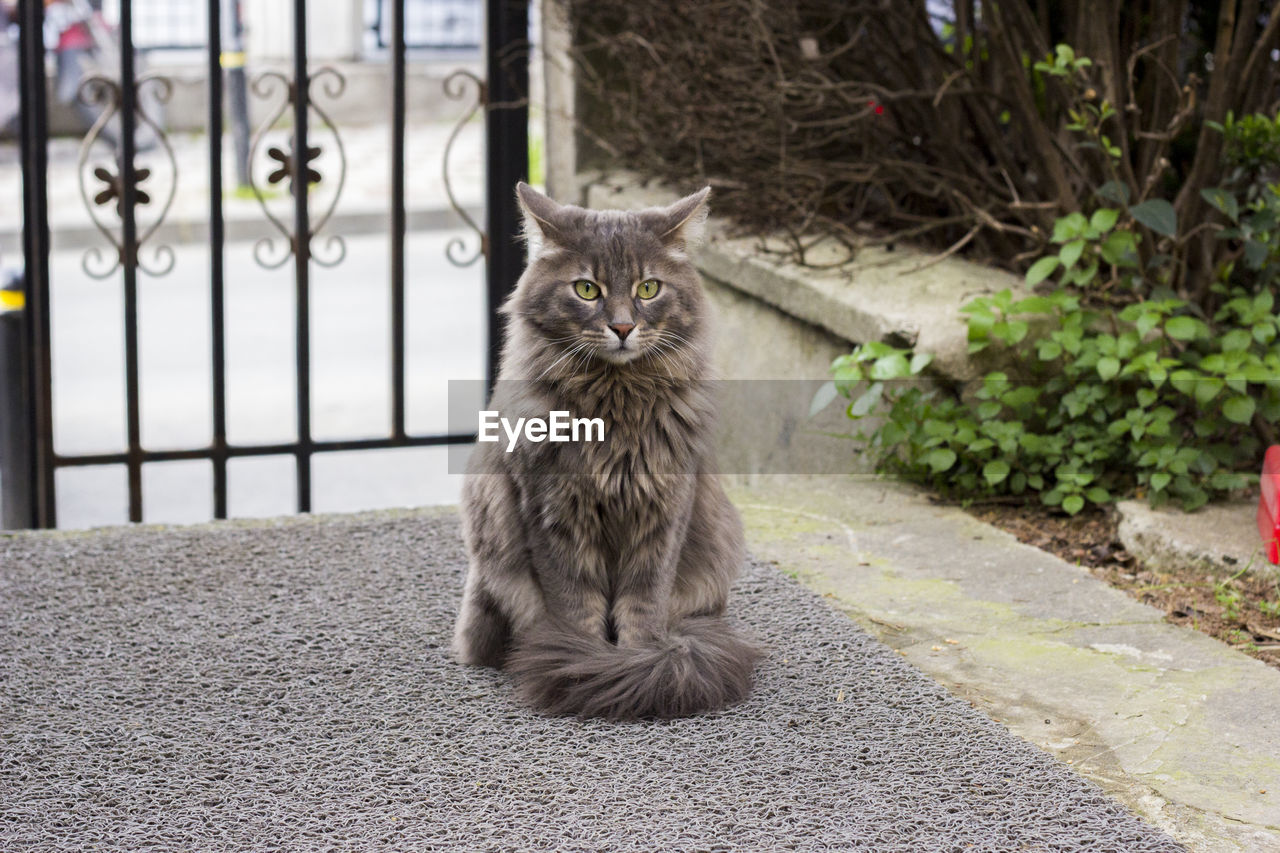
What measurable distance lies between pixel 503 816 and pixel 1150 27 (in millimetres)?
3123

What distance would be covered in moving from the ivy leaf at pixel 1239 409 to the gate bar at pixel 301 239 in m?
2.40

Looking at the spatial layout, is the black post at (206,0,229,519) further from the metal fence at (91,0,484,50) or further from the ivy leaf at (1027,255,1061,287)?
the metal fence at (91,0,484,50)

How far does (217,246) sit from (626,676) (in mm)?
1999

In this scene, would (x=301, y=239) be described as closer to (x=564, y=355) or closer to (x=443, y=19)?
(x=564, y=355)

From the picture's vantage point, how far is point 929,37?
398 cm

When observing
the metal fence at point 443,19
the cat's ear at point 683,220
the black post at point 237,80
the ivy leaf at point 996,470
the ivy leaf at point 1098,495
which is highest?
the metal fence at point 443,19

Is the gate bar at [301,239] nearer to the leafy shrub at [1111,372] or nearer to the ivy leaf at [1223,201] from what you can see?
the leafy shrub at [1111,372]

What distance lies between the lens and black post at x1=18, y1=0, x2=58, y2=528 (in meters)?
3.47

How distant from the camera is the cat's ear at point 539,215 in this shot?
231cm

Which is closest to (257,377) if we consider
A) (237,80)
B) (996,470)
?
(237,80)

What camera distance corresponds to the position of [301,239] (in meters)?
3.68

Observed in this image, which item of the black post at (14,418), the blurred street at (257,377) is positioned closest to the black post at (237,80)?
the blurred street at (257,377)

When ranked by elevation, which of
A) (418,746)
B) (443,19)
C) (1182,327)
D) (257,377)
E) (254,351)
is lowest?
(418,746)

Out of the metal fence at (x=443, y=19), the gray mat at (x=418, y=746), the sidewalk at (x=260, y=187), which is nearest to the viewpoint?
the gray mat at (x=418, y=746)
